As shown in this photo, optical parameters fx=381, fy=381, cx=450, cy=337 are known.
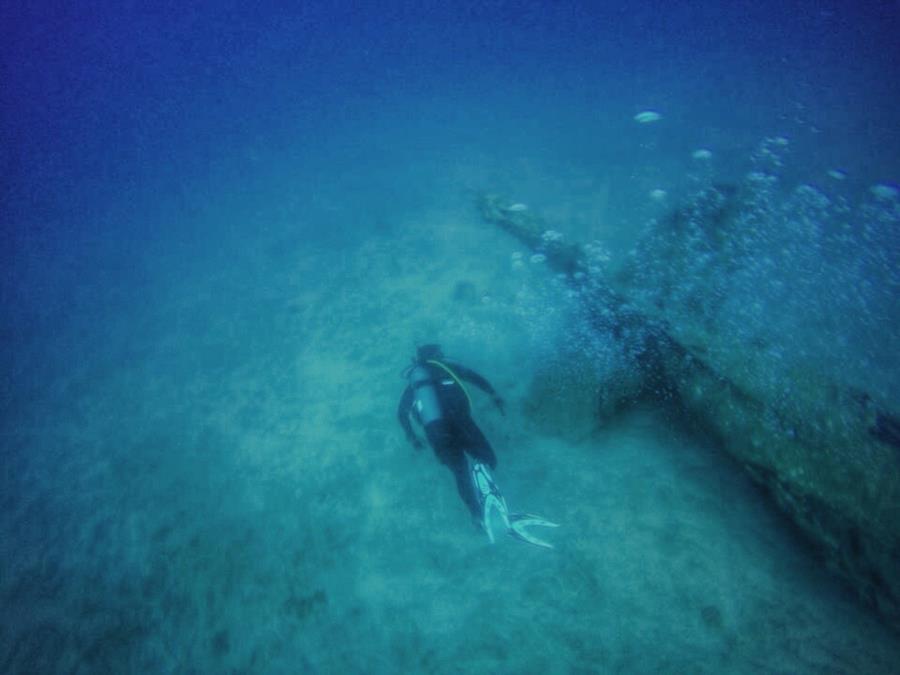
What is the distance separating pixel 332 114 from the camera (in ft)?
244

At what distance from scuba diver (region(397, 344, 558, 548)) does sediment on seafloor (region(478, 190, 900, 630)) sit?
1427 mm

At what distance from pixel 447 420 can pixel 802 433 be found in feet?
11.8

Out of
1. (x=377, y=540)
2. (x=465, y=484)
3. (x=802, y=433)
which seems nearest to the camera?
(x=802, y=433)

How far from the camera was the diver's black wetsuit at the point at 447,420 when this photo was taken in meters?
4.63

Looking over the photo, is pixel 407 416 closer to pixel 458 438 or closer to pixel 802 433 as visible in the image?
pixel 458 438

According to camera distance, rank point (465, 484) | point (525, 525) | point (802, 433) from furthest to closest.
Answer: point (465, 484), point (525, 525), point (802, 433)

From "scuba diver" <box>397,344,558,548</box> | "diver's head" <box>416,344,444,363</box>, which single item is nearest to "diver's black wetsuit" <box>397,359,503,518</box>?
"scuba diver" <box>397,344,558,548</box>

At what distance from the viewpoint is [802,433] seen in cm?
365

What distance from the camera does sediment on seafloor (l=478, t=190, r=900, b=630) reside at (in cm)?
312

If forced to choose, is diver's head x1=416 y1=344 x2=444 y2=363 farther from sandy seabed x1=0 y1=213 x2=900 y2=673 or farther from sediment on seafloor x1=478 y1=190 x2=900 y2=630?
sediment on seafloor x1=478 y1=190 x2=900 y2=630

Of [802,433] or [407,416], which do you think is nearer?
[802,433]

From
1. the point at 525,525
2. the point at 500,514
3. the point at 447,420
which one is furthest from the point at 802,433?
the point at 447,420

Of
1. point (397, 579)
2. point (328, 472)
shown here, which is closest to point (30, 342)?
point (328, 472)

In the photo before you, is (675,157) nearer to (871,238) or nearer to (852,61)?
(871,238)
